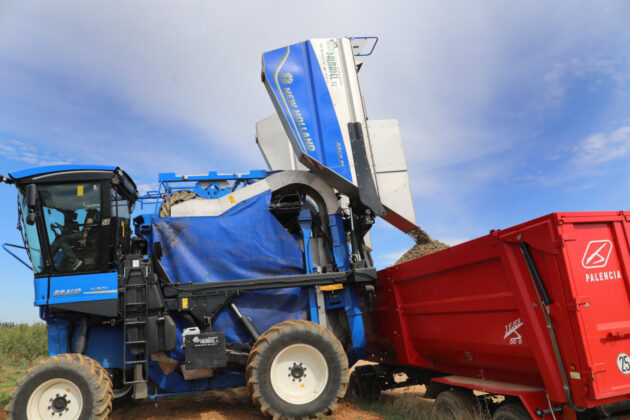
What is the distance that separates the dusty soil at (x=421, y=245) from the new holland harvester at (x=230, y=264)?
43 centimetres

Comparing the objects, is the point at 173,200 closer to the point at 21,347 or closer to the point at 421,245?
the point at 421,245

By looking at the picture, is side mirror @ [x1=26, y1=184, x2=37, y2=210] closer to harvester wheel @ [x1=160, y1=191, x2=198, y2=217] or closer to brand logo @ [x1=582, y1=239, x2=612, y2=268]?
harvester wheel @ [x1=160, y1=191, x2=198, y2=217]

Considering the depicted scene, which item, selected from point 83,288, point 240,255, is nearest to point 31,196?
point 83,288

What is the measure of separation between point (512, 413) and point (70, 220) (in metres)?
5.81

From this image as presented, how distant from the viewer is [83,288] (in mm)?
5578

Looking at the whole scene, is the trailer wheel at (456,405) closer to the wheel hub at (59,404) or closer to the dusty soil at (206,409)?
the dusty soil at (206,409)

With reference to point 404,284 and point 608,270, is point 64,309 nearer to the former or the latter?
point 404,284

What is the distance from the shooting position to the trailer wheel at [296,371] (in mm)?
5285

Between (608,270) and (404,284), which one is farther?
(404,284)

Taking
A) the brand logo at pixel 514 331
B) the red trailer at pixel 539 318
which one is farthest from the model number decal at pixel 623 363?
the brand logo at pixel 514 331

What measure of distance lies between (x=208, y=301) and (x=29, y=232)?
253cm

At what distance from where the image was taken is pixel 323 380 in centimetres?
552

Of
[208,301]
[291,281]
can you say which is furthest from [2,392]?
[291,281]

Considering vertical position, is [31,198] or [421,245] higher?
[31,198]
